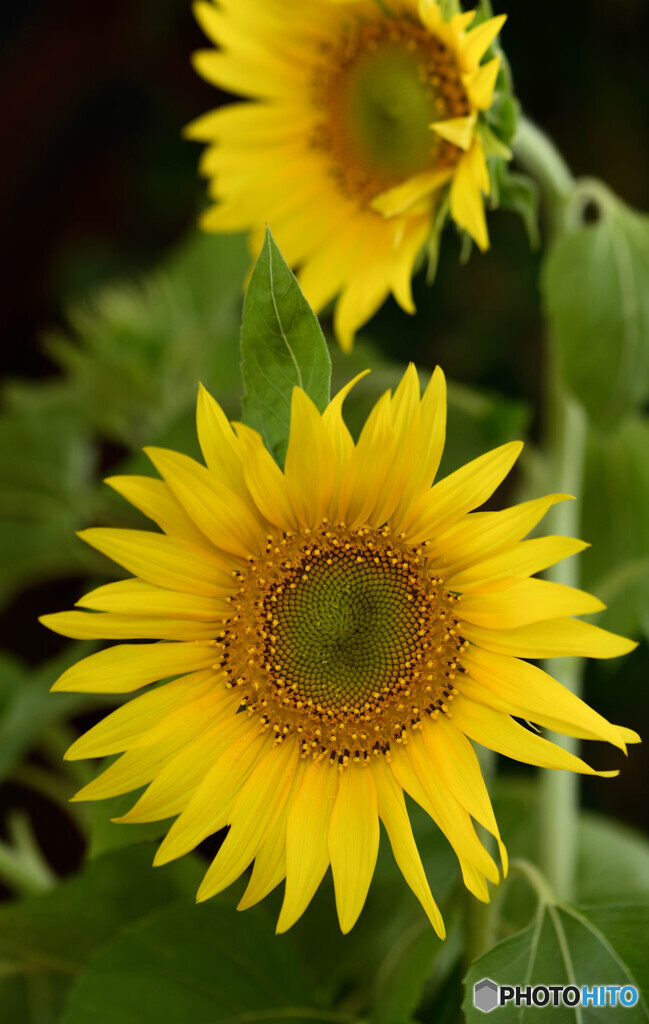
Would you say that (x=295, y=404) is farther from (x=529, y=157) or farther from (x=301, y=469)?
(x=529, y=157)

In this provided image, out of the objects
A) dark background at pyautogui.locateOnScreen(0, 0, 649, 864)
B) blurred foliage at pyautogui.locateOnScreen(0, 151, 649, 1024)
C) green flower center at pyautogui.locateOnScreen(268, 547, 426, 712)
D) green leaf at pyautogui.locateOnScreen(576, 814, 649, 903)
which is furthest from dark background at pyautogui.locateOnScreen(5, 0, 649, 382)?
green flower center at pyautogui.locateOnScreen(268, 547, 426, 712)

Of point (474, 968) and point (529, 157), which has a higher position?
point (529, 157)

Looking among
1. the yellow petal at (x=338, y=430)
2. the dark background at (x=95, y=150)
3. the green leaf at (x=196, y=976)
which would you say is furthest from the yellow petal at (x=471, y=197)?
the dark background at (x=95, y=150)

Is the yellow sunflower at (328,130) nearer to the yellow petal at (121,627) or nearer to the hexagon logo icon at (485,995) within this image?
the yellow petal at (121,627)

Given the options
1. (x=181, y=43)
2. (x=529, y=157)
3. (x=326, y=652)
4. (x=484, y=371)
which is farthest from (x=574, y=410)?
(x=181, y=43)

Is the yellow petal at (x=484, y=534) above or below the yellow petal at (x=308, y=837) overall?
above
